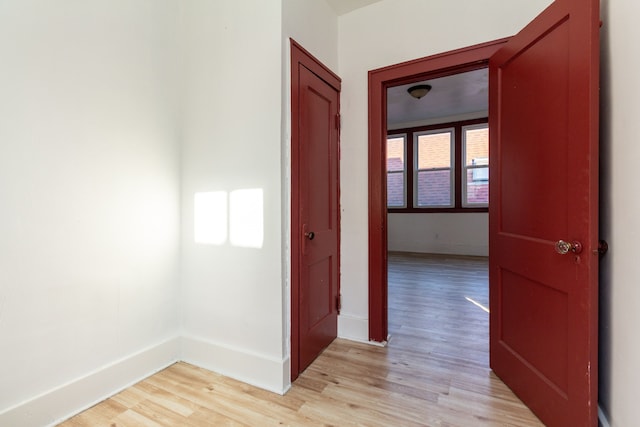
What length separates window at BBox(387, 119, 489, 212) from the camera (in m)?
6.23

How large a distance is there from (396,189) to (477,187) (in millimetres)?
1705

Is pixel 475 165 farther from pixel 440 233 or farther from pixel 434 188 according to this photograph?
pixel 440 233

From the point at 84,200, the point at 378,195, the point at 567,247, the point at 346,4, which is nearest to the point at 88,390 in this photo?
the point at 84,200

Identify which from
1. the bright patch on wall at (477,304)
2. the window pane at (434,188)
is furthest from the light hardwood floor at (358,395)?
the window pane at (434,188)

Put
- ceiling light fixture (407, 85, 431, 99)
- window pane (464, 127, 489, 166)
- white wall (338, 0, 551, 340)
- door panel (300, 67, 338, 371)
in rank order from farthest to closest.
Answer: window pane (464, 127, 489, 166) → ceiling light fixture (407, 85, 431, 99) → white wall (338, 0, 551, 340) → door panel (300, 67, 338, 371)

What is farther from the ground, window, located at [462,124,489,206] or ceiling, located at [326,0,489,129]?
ceiling, located at [326,0,489,129]

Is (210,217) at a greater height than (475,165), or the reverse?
(475,165)

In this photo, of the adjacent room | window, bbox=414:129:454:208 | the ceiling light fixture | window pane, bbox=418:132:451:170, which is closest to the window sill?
window, bbox=414:129:454:208

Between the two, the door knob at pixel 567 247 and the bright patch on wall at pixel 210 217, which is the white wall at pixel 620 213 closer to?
the door knob at pixel 567 247

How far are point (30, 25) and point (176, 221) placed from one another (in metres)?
1.28

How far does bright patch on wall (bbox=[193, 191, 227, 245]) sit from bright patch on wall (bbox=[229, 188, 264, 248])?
2.8 inches

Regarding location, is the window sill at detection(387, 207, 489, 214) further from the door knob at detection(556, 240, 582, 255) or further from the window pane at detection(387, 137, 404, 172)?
the door knob at detection(556, 240, 582, 255)

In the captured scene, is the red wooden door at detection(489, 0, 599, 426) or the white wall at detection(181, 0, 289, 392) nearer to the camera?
the red wooden door at detection(489, 0, 599, 426)

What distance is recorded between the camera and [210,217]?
2.10 m
